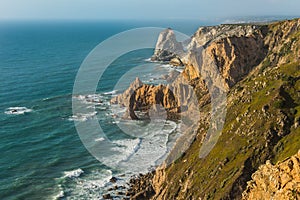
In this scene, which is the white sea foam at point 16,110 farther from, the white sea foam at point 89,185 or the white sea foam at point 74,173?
the white sea foam at point 89,185

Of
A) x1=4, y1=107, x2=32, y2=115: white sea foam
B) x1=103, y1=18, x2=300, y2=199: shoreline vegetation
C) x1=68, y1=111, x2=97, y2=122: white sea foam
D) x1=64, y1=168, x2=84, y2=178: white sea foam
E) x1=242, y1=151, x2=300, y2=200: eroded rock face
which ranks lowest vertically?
x1=64, y1=168, x2=84, y2=178: white sea foam

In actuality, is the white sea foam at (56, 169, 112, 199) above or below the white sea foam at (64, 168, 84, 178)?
below

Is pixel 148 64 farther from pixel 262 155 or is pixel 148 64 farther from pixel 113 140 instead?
pixel 262 155

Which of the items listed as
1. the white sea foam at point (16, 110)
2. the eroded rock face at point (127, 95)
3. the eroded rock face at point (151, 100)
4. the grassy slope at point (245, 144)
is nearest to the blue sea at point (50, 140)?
the white sea foam at point (16, 110)

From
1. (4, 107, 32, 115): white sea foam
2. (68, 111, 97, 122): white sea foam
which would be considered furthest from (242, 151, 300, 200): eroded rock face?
(4, 107, 32, 115): white sea foam

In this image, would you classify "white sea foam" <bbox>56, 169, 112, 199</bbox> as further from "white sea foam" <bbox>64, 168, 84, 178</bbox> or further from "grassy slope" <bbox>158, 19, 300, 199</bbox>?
"grassy slope" <bbox>158, 19, 300, 199</bbox>

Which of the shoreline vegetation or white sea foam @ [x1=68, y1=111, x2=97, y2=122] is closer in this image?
the shoreline vegetation

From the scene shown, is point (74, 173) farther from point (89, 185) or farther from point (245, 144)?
point (245, 144)

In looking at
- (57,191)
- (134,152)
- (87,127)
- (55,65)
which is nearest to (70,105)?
(87,127)

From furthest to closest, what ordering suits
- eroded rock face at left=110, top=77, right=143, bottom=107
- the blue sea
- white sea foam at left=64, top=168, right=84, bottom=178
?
eroded rock face at left=110, top=77, right=143, bottom=107 < white sea foam at left=64, top=168, right=84, bottom=178 < the blue sea

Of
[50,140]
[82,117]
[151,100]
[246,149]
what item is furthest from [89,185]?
[151,100]

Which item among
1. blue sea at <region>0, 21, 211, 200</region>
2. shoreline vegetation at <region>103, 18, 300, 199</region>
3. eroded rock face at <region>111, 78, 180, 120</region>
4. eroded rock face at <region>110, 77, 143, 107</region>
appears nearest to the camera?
shoreline vegetation at <region>103, 18, 300, 199</region>
